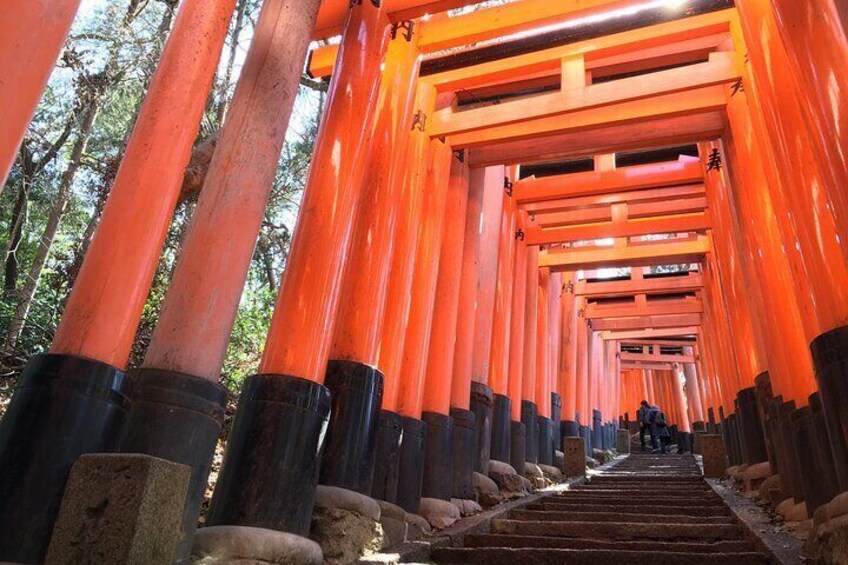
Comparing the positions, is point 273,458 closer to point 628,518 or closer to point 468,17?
point 628,518

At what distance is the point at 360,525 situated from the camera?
4109 mm

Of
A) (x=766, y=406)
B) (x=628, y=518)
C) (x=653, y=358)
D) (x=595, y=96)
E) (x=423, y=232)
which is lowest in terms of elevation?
(x=628, y=518)

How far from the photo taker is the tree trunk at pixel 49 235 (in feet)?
26.9

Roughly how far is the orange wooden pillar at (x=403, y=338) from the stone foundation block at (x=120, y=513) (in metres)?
2.90

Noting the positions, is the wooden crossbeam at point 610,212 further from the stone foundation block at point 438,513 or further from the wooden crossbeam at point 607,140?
the stone foundation block at point 438,513

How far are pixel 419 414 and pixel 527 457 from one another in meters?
4.33

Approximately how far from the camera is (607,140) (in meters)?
7.80

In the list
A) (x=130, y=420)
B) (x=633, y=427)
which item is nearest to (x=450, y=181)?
(x=130, y=420)

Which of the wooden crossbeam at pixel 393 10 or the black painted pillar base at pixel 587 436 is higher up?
the wooden crossbeam at pixel 393 10

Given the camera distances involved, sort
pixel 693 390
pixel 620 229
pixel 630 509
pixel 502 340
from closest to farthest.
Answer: pixel 630 509, pixel 502 340, pixel 620 229, pixel 693 390

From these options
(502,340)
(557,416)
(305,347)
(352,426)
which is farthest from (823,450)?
(557,416)

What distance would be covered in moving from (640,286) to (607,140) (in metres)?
7.51

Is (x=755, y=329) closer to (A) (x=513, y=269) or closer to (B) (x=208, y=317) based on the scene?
(A) (x=513, y=269)

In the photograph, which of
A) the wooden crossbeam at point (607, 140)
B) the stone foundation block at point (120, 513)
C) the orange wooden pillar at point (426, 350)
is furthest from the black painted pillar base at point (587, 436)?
the stone foundation block at point (120, 513)
